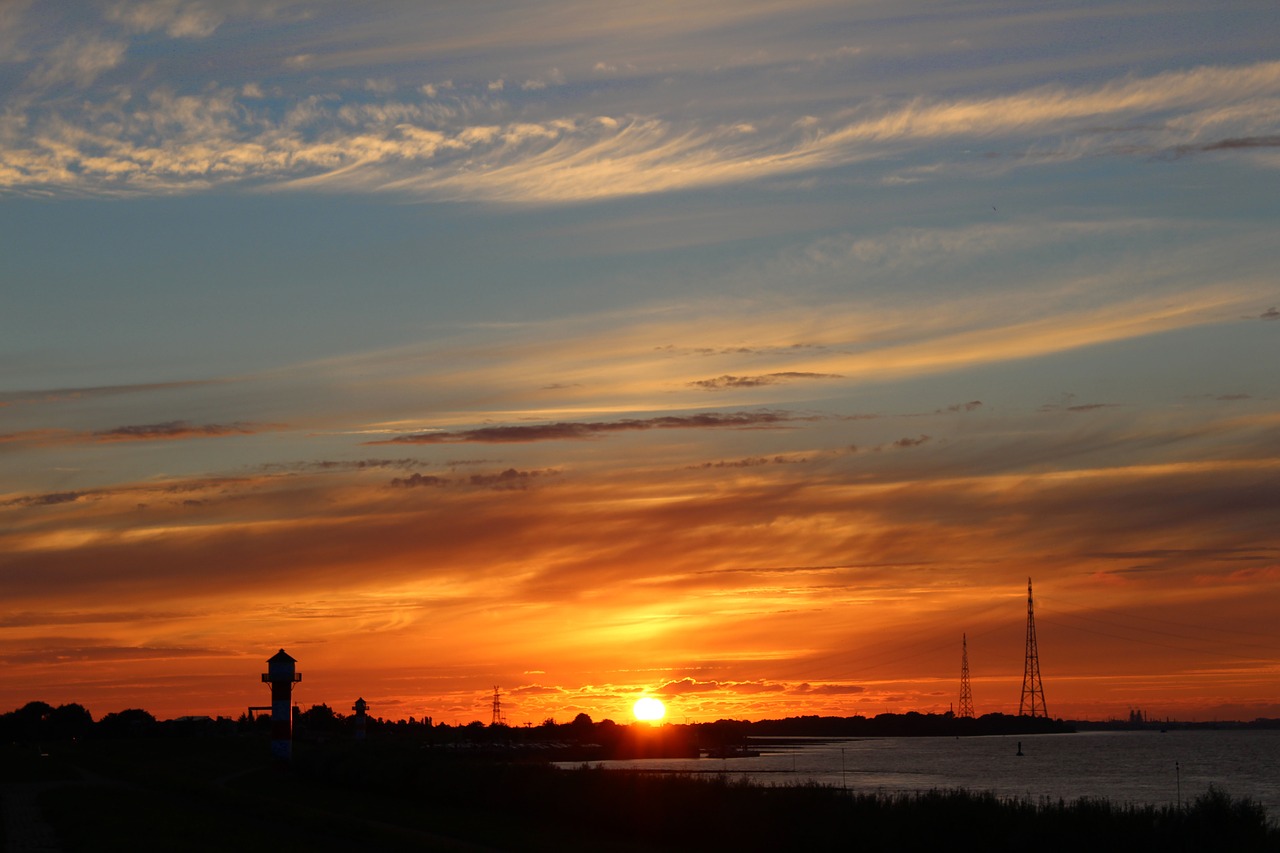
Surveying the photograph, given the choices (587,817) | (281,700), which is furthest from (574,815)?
(281,700)

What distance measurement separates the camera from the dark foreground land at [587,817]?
28062 millimetres

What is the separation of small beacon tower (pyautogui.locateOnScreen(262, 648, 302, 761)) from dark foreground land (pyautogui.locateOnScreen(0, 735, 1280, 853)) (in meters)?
19.8

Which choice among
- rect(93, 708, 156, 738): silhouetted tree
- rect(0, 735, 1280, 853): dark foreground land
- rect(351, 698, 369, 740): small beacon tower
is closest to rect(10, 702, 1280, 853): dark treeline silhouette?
rect(0, 735, 1280, 853): dark foreground land

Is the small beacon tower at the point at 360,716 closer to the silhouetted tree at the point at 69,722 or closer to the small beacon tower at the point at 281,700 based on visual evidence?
the small beacon tower at the point at 281,700

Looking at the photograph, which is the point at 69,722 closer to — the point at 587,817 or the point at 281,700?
the point at 281,700

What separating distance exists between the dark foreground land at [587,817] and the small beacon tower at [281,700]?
19.8m

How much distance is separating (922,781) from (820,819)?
275 ft

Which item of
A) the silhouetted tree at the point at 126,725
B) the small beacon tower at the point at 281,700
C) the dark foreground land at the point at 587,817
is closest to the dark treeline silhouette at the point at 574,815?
the dark foreground land at the point at 587,817

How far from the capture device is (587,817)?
124 feet

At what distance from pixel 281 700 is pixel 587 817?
1683 inches

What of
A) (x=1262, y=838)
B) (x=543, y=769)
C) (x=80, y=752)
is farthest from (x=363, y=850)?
(x=80, y=752)

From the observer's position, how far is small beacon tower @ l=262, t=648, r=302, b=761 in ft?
243

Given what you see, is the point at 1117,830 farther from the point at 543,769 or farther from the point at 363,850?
the point at 543,769

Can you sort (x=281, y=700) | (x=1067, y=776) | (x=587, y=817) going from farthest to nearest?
(x=1067, y=776) < (x=281, y=700) < (x=587, y=817)
